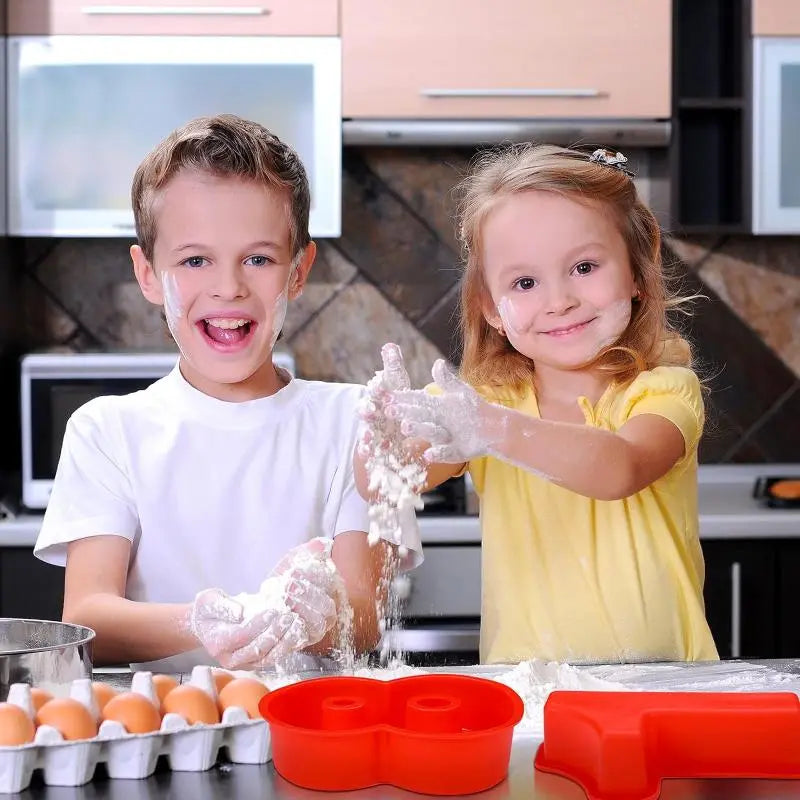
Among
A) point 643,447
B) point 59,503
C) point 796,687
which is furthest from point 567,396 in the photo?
point 59,503

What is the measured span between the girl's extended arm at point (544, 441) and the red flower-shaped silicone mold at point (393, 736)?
25 centimetres

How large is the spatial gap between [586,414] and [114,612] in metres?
0.58

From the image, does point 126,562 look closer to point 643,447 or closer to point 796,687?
point 643,447

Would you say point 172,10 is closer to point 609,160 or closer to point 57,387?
point 57,387

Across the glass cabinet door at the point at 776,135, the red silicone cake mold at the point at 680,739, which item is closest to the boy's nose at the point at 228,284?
the red silicone cake mold at the point at 680,739

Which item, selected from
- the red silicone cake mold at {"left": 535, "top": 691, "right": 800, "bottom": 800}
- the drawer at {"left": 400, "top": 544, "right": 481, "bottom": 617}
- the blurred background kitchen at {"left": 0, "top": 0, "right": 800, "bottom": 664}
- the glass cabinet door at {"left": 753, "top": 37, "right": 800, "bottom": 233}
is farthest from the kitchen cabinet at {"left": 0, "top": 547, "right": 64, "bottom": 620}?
the glass cabinet door at {"left": 753, "top": 37, "right": 800, "bottom": 233}

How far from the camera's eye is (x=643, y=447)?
3.73ft

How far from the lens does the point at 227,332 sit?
4.05ft

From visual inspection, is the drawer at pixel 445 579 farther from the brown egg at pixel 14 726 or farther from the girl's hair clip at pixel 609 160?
the brown egg at pixel 14 726

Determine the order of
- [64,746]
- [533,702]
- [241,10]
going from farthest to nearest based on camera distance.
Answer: [241,10]
[533,702]
[64,746]

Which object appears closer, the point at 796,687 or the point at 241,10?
the point at 796,687

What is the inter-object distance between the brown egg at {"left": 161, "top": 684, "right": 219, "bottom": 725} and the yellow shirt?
49 cm

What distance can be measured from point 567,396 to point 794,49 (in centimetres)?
145

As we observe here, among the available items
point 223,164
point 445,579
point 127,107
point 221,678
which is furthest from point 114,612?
point 127,107
